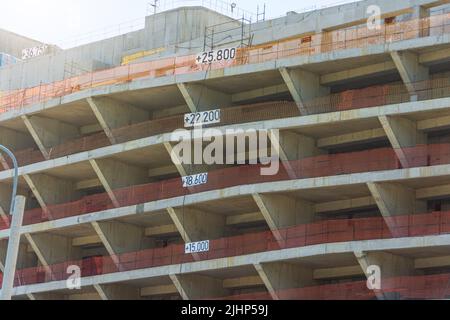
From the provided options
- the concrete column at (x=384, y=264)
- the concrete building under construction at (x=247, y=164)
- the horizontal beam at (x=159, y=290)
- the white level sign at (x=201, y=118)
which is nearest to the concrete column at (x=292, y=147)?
the concrete building under construction at (x=247, y=164)

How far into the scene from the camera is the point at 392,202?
5084 centimetres

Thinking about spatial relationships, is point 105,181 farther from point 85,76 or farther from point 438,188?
point 438,188

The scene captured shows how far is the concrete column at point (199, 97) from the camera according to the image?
57469 millimetres

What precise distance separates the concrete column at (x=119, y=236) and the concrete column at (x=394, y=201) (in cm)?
1515

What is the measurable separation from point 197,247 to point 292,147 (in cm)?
660

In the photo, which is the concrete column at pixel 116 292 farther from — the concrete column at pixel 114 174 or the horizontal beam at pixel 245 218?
the horizontal beam at pixel 245 218

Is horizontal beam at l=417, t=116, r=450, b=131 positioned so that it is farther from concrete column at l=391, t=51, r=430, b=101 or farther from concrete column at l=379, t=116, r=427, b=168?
concrete column at l=391, t=51, r=430, b=101

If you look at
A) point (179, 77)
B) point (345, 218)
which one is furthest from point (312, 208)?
point (179, 77)

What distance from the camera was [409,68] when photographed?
170 feet

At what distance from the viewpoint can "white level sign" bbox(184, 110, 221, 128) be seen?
56500mm

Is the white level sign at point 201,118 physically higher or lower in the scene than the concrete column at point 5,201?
higher

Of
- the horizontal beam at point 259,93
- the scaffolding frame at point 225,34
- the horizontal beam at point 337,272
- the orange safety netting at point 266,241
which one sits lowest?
the horizontal beam at point 337,272

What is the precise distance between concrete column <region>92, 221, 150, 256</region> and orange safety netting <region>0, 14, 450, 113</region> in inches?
299

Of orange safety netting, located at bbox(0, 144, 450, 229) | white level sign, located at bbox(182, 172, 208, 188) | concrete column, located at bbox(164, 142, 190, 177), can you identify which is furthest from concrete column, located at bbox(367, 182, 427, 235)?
concrete column, located at bbox(164, 142, 190, 177)
